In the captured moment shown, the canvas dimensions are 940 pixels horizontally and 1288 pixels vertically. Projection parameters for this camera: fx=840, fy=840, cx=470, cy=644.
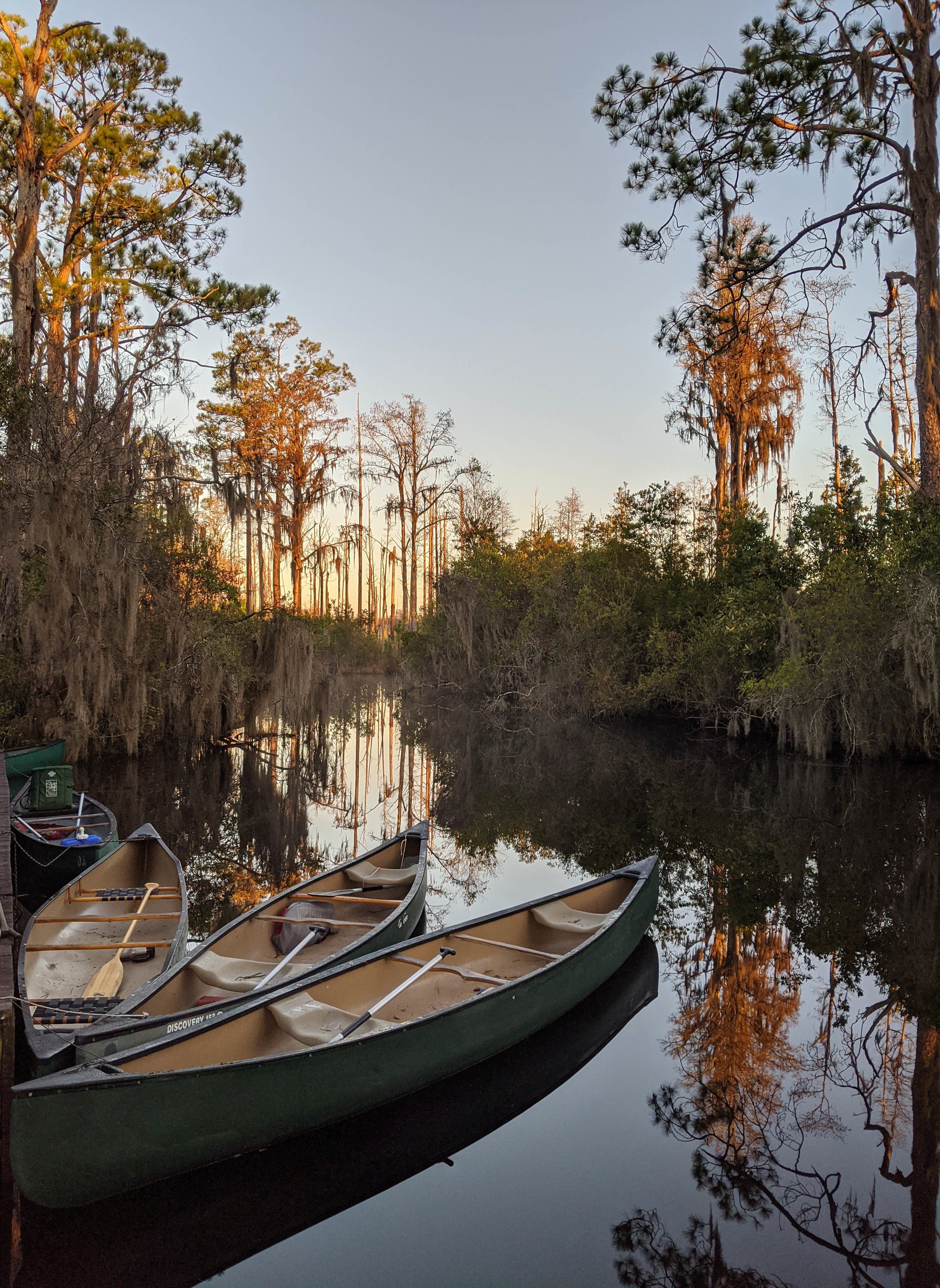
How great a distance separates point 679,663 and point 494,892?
14609mm

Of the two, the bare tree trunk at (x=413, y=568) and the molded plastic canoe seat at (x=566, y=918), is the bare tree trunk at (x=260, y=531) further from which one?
the molded plastic canoe seat at (x=566, y=918)

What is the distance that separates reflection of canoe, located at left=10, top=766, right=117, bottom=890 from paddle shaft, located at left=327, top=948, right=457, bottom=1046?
3990 millimetres

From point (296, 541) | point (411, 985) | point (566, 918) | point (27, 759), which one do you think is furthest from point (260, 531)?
point (411, 985)

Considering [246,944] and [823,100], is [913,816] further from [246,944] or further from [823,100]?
[823,100]

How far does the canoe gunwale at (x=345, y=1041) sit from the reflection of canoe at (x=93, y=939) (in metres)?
0.46

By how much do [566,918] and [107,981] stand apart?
3.17 m

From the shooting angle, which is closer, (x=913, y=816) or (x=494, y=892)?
(x=494, y=892)

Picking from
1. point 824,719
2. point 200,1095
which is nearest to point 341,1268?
point 200,1095

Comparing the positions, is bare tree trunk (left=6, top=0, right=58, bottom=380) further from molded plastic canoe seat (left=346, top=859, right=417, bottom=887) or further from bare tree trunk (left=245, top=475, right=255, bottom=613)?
molded plastic canoe seat (left=346, top=859, right=417, bottom=887)

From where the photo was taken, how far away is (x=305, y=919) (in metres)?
6.02

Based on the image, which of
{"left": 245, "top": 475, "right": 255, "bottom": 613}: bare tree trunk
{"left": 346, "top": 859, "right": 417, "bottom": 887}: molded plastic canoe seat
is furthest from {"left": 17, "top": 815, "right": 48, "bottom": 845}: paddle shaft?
{"left": 245, "top": 475, "right": 255, "bottom": 613}: bare tree trunk

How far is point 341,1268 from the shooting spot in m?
3.27

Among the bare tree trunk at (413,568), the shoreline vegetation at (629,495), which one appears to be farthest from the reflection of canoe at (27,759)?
the bare tree trunk at (413,568)

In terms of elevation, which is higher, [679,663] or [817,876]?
[679,663]
